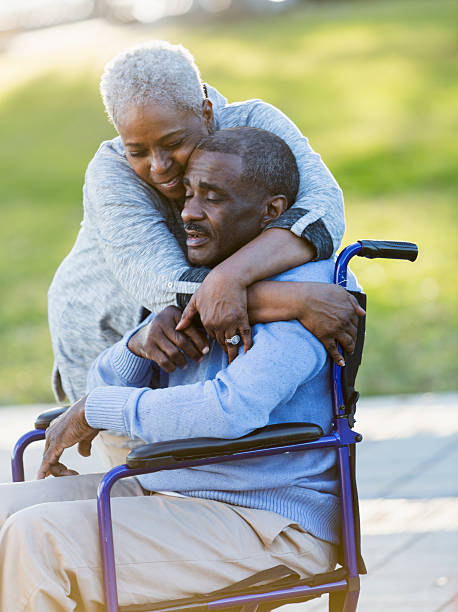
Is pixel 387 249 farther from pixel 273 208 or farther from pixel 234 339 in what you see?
pixel 234 339

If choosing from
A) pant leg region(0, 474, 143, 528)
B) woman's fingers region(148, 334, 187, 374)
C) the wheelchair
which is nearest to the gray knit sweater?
woman's fingers region(148, 334, 187, 374)

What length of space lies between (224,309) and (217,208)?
0.90ft

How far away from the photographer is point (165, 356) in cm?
223

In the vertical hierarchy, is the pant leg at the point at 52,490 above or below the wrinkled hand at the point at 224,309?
below

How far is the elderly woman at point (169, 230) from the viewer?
83.8 inches

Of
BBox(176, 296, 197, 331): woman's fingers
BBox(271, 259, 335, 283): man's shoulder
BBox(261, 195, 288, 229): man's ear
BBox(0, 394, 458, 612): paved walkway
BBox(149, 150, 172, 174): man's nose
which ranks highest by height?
BBox(149, 150, 172, 174): man's nose

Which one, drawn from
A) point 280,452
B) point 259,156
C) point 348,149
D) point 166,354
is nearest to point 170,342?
point 166,354

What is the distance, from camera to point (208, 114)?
2455 mm

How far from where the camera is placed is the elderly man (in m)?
1.99

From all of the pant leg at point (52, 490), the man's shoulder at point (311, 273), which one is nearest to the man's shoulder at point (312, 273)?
the man's shoulder at point (311, 273)

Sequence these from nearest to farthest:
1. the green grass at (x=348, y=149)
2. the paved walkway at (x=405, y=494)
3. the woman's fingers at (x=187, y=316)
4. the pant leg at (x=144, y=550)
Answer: the pant leg at (x=144, y=550)
the woman's fingers at (x=187, y=316)
the paved walkway at (x=405, y=494)
the green grass at (x=348, y=149)

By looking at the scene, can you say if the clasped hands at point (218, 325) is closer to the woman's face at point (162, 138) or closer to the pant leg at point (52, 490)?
the pant leg at point (52, 490)

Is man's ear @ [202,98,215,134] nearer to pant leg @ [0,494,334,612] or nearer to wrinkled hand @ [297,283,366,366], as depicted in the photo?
wrinkled hand @ [297,283,366,366]

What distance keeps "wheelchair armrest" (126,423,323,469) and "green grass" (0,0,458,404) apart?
460cm
